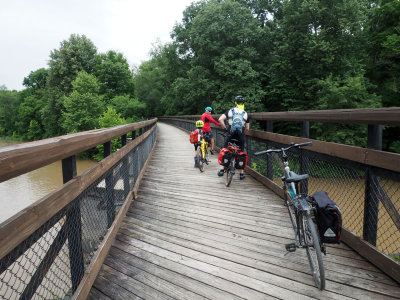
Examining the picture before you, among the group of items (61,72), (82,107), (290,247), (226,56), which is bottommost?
(290,247)

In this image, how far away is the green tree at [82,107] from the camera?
3312 centimetres

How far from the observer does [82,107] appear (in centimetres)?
3403

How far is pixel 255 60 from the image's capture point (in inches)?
1067

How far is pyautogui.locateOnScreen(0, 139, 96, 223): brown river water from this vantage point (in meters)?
21.0

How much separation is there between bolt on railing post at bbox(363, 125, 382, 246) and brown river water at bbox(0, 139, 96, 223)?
2200 cm

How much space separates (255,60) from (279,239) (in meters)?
26.5

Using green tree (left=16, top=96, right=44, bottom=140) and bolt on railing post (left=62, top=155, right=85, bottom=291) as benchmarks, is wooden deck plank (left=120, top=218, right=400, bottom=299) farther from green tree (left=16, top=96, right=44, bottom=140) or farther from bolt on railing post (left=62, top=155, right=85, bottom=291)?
green tree (left=16, top=96, right=44, bottom=140)

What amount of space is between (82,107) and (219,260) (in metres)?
35.5

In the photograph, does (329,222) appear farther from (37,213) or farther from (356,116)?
(37,213)

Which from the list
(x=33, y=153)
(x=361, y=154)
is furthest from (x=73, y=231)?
(x=361, y=154)

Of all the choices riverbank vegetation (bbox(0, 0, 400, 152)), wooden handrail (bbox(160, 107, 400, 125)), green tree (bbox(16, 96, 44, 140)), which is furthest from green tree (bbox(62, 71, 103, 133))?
wooden handrail (bbox(160, 107, 400, 125))

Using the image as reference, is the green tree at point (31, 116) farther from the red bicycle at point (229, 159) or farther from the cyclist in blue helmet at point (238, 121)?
the red bicycle at point (229, 159)

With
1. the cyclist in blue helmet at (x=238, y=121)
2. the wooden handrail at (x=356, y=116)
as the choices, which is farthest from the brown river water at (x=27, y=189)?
the wooden handrail at (x=356, y=116)

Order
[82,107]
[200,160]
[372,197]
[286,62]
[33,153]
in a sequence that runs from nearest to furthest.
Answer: [33,153], [372,197], [200,160], [286,62], [82,107]
